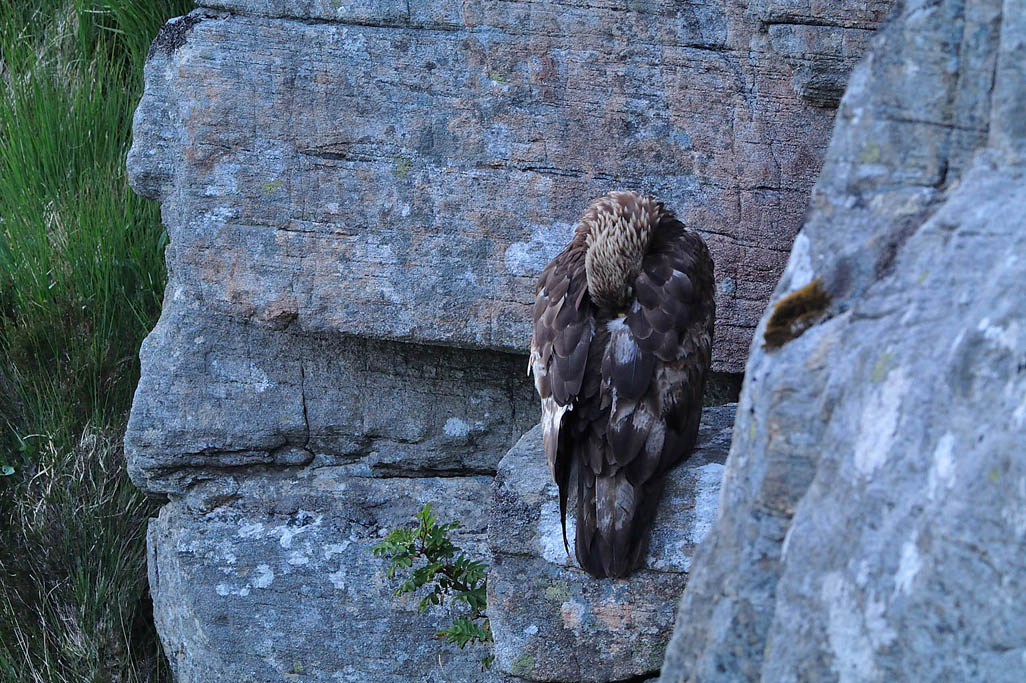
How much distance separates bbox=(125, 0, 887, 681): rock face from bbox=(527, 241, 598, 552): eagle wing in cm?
60

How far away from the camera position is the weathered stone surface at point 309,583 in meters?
4.02

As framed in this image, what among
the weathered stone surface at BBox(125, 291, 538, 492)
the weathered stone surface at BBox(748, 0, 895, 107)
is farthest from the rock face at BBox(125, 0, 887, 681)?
the weathered stone surface at BBox(125, 291, 538, 492)

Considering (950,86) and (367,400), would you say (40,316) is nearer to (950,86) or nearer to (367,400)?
(367,400)

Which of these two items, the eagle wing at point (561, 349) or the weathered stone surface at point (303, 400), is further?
the weathered stone surface at point (303, 400)

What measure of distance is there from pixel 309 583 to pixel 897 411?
2969 mm

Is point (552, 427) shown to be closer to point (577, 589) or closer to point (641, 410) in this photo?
point (641, 410)

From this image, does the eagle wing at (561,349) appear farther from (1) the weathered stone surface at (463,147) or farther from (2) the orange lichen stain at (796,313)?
(2) the orange lichen stain at (796,313)

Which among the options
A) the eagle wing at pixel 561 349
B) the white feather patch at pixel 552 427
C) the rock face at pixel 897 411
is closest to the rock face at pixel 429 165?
the eagle wing at pixel 561 349

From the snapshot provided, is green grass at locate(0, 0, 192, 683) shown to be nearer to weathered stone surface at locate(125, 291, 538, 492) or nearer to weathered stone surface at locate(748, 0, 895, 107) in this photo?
weathered stone surface at locate(125, 291, 538, 492)

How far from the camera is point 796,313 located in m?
1.71

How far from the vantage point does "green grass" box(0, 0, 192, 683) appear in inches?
172

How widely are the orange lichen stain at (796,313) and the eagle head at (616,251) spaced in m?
1.18

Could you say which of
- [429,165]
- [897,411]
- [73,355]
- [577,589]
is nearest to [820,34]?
[429,165]

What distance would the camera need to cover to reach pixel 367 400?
416 cm
